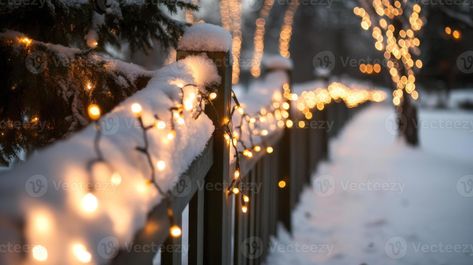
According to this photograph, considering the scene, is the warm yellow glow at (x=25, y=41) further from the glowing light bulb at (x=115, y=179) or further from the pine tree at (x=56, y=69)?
the glowing light bulb at (x=115, y=179)

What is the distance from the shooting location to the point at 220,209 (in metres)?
2.28

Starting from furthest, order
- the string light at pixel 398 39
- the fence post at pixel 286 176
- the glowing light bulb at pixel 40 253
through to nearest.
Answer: the string light at pixel 398 39
the fence post at pixel 286 176
the glowing light bulb at pixel 40 253

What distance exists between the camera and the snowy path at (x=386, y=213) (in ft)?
13.7

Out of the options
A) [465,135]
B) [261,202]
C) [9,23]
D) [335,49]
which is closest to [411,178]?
[261,202]

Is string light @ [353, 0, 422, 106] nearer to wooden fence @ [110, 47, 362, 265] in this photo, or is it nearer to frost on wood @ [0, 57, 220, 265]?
wooden fence @ [110, 47, 362, 265]

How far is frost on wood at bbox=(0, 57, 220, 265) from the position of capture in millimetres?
1058

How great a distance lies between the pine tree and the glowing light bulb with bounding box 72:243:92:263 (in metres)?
1.39

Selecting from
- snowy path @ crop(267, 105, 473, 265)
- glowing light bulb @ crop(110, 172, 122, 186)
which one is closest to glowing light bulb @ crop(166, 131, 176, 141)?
glowing light bulb @ crop(110, 172, 122, 186)

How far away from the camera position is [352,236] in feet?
15.5

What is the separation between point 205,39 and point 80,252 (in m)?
1.40

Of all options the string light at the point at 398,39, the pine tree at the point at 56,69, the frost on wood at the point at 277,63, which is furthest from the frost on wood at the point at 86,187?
the string light at the point at 398,39

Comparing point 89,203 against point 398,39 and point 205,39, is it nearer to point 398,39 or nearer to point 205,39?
point 205,39

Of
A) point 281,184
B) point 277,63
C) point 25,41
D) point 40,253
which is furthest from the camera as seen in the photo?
point 277,63

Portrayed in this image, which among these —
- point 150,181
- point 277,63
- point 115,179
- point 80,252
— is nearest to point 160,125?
point 150,181
